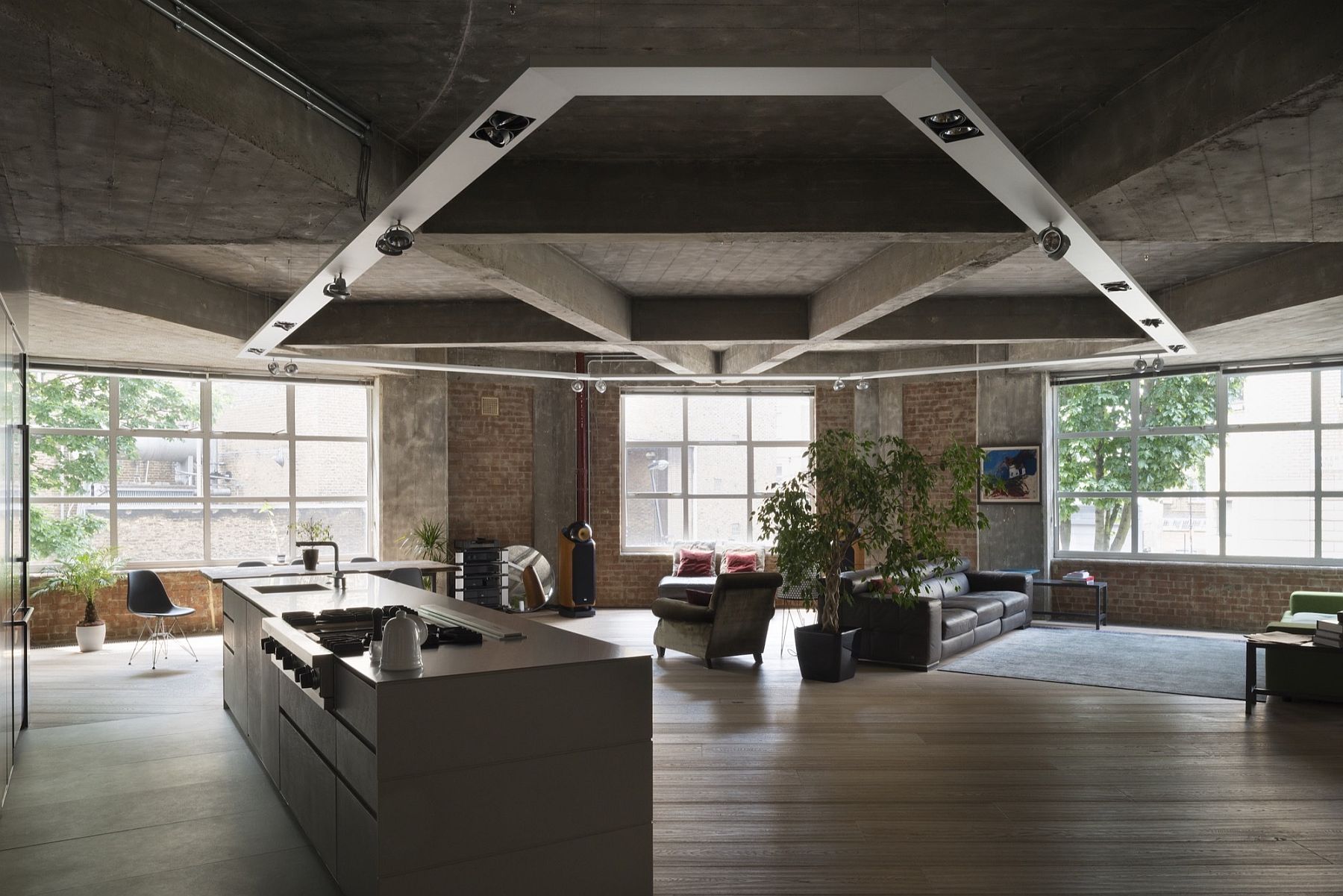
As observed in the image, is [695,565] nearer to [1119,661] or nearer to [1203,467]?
[1119,661]

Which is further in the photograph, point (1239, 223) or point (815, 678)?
point (815, 678)

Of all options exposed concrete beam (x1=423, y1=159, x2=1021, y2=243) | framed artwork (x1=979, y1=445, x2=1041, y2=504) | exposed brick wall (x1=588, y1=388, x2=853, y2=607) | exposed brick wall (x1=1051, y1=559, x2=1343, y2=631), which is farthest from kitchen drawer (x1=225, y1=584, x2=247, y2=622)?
exposed brick wall (x1=1051, y1=559, x2=1343, y2=631)

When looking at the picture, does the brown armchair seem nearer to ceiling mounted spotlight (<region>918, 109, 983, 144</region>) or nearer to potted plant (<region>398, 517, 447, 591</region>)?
potted plant (<region>398, 517, 447, 591</region>)

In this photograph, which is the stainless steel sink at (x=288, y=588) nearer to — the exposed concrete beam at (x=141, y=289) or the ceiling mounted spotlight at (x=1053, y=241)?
the exposed concrete beam at (x=141, y=289)

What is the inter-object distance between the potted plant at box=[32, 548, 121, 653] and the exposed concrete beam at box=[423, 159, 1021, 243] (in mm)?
7682

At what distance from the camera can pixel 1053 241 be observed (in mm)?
4406

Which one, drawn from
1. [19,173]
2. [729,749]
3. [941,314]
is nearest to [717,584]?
[729,749]

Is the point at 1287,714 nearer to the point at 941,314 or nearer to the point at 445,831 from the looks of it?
the point at 941,314

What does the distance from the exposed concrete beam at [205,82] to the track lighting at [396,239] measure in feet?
1.08

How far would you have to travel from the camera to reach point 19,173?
4.03 m

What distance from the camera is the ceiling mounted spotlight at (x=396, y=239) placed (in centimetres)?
426

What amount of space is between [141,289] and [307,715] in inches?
196

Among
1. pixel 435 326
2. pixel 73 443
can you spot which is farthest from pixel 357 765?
pixel 73 443

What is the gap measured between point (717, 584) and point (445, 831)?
5.31 meters
